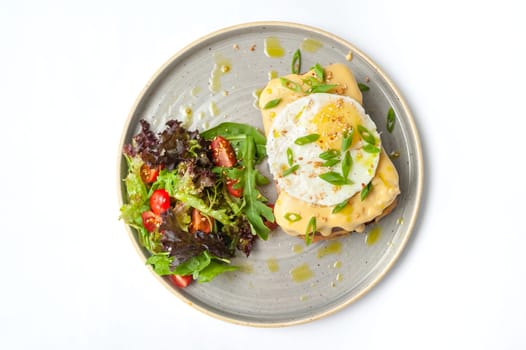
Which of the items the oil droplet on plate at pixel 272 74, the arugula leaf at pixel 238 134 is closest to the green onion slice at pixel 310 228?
the arugula leaf at pixel 238 134

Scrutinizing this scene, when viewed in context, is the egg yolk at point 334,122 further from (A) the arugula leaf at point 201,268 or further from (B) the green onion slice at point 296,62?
(A) the arugula leaf at point 201,268

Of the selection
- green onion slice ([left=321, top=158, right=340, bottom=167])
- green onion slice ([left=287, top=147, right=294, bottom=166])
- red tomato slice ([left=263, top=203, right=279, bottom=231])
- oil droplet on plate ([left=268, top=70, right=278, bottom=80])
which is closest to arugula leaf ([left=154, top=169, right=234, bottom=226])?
red tomato slice ([left=263, top=203, right=279, bottom=231])

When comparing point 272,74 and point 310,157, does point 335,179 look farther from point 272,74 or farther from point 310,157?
point 272,74

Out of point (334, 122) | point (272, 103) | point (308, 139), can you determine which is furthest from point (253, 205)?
point (334, 122)

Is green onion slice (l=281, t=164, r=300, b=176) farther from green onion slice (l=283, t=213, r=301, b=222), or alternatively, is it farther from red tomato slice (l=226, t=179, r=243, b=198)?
red tomato slice (l=226, t=179, r=243, b=198)

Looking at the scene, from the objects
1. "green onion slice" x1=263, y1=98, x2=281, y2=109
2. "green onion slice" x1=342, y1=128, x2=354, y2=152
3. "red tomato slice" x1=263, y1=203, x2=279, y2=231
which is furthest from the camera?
"red tomato slice" x1=263, y1=203, x2=279, y2=231
